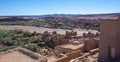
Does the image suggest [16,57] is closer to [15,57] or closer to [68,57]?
[15,57]

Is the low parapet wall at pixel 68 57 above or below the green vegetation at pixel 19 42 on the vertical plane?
above

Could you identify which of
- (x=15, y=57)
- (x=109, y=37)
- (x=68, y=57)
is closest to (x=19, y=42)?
(x=68, y=57)

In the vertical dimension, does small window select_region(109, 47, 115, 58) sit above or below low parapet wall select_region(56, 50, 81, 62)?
above

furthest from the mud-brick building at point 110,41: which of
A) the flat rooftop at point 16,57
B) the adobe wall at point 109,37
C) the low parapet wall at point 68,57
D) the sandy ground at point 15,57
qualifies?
the sandy ground at point 15,57

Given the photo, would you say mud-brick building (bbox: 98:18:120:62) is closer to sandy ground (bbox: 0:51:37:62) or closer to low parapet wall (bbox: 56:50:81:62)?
low parapet wall (bbox: 56:50:81:62)

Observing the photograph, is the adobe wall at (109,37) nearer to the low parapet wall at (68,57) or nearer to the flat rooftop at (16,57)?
the low parapet wall at (68,57)

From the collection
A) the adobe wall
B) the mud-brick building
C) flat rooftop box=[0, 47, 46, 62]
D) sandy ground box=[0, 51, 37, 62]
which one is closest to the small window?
the mud-brick building

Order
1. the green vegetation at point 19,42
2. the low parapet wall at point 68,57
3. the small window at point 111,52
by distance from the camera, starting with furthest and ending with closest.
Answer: the green vegetation at point 19,42 → the low parapet wall at point 68,57 → the small window at point 111,52

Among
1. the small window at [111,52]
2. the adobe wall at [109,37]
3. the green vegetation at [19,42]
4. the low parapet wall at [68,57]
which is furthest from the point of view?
the green vegetation at [19,42]

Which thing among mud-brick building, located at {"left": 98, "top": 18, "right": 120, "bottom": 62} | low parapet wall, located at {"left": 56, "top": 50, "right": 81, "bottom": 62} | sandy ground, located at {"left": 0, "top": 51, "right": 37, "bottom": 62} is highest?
mud-brick building, located at {"left": 98, "top": 18, "right": 120, "bottom": 62}
